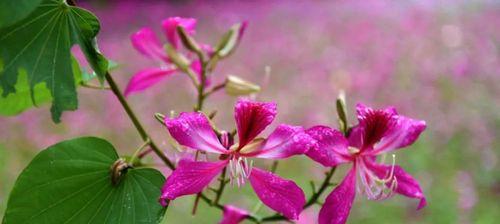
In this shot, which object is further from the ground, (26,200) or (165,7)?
(165,7)

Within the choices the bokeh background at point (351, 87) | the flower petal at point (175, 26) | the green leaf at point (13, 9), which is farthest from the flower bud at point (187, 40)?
the bokeh background at point (351, 87)

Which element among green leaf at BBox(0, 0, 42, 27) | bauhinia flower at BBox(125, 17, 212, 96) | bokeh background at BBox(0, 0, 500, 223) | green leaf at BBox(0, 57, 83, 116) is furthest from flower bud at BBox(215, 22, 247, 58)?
bokeh background at BBox(0, 0, 500, 223)

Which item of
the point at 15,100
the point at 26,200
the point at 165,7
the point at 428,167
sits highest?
the point at 165,7

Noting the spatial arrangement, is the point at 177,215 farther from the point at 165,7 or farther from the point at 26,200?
the point at 165,7

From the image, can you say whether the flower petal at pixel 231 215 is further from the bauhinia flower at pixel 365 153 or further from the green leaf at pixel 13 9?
the green leaf at pixel 13 9

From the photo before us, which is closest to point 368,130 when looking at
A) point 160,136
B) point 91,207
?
point 91,207

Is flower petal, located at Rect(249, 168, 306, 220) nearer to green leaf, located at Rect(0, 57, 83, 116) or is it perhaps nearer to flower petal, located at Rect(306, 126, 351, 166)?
flower petal, located at Rect(306, 126, 351, 166)
